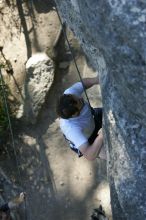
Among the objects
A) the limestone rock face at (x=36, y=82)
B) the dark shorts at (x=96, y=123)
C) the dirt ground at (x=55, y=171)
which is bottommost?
the dirt ground at (x=55, y=171)

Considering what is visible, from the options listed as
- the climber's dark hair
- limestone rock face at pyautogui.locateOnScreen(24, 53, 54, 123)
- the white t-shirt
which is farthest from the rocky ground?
the climber's dark hair

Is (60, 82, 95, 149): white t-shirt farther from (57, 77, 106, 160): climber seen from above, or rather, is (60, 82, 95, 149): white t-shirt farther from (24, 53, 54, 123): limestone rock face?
(24, 53, 54, 123): limestone rock face

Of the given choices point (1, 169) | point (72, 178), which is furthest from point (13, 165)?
point (72, 178)

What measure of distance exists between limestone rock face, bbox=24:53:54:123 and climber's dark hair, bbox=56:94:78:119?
206 centimetres

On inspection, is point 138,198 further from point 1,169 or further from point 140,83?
point 1,169

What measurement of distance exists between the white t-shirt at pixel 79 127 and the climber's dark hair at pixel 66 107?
78 millimetres

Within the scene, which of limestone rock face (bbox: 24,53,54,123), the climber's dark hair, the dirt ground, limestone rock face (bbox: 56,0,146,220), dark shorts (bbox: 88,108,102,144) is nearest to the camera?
limestone rock face (bbox: 56,0,146,220)

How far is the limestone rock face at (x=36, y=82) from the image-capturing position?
5.83m

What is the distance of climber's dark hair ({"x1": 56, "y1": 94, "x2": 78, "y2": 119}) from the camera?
3.76 m

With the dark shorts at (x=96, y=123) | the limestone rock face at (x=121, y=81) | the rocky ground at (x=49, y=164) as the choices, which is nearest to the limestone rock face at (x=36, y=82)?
the rocky ground at (x=49, y=164)

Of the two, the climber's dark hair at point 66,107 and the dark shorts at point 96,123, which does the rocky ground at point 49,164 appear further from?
the climber's dark hair at point 66,107

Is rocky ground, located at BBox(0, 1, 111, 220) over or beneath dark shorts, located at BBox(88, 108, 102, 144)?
beneath

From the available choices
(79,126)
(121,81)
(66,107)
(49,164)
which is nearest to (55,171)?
(49,164)

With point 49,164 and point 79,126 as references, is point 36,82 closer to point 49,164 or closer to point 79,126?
point 49,164
